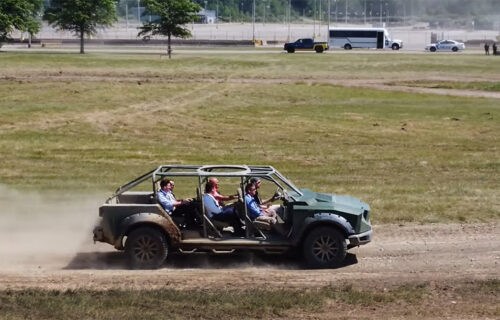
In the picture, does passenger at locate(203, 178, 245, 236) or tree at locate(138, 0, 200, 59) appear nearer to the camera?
passenger at locate(203, 178, 245, 236)

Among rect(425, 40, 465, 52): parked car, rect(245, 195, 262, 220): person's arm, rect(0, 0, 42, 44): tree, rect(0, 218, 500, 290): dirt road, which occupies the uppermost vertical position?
rect(0, 0, 42, 44): tree

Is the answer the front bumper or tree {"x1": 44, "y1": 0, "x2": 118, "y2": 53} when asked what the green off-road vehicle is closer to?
the front bumper

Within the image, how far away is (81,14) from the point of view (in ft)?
248

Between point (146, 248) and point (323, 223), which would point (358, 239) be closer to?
point (323, 223)

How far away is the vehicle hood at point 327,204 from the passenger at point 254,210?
1.54 feet

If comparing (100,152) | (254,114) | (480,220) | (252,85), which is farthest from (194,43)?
(480,220)

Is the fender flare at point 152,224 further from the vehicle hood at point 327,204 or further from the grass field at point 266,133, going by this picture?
the grass field at point 266,133

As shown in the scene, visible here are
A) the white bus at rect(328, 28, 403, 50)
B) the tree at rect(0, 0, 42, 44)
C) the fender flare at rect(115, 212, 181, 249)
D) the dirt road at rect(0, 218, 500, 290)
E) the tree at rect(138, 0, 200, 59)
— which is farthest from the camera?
the white bus at rect(328, 28, 403, 50)

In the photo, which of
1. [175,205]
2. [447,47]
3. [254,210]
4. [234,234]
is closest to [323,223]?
[254,210]

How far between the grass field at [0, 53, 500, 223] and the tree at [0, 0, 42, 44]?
18.6m

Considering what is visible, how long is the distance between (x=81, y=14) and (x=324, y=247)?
65614 millimetres

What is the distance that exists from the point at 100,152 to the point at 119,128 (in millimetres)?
4993

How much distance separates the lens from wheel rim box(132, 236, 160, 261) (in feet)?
44.0

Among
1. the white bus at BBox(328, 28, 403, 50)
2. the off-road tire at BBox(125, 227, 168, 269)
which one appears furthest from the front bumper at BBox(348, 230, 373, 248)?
the white bus at BBox(328, 28, 403, 50)
